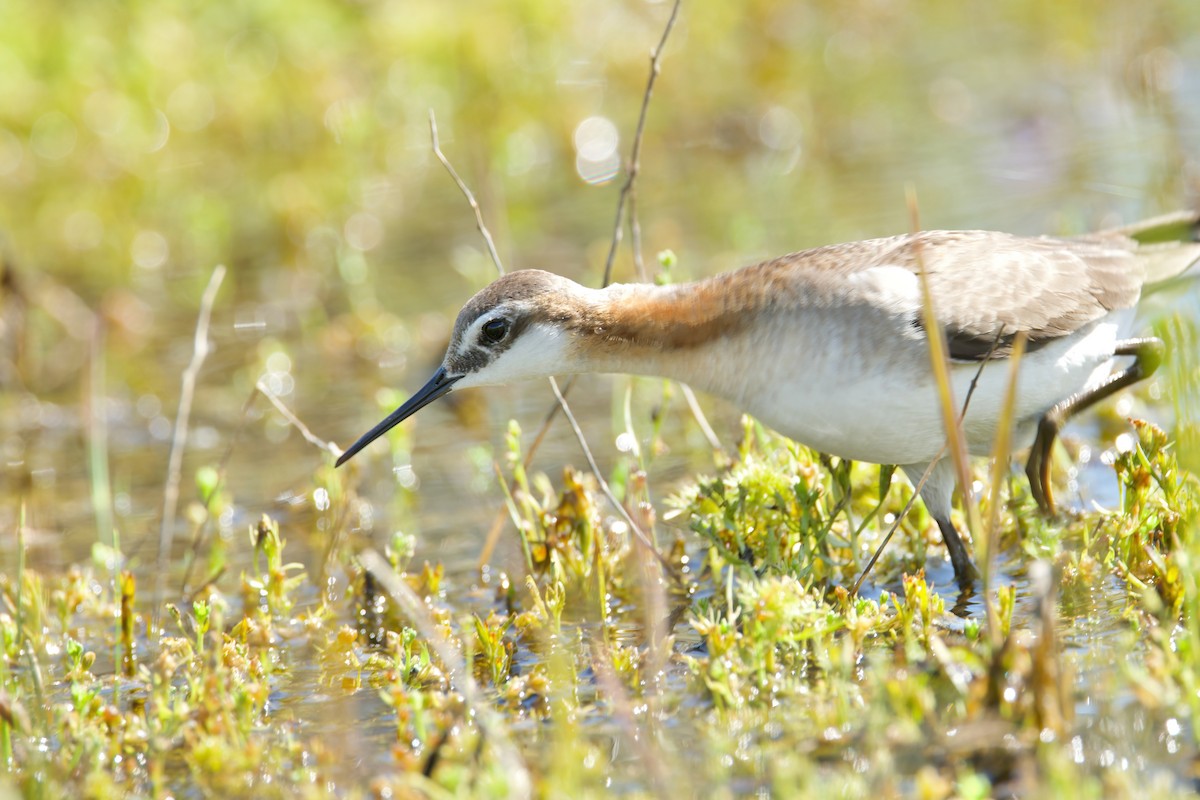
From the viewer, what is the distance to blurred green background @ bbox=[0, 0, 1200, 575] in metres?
8.73

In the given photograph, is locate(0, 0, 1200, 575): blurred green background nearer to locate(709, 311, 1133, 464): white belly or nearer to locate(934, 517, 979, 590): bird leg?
locate(709, 311, 1133, 464): white belly

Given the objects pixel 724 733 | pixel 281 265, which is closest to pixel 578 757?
pixel 724 733

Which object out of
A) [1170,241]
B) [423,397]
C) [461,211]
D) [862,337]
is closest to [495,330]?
[423,397]

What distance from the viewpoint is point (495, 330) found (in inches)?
217

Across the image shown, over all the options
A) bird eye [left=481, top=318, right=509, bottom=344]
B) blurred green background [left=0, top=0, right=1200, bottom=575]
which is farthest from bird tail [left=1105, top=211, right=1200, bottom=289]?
bird eye [left=481, top=318, right=509, bottom=344]

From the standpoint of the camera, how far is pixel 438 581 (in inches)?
226

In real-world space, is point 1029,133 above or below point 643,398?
above

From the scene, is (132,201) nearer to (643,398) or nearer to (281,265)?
(281,265)

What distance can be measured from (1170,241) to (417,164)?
784 centimetres

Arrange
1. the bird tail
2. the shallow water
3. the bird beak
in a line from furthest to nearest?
the shallow water → the bird tail → the bird beak

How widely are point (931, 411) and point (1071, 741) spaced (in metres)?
1.30

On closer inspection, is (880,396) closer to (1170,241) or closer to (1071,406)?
(1071,406)

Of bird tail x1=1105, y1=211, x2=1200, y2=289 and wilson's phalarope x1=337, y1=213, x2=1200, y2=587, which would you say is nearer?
wilson's phalarope x1=337, y1=213, x2=1200, y2=587

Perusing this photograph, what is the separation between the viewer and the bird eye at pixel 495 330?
5.49 m
